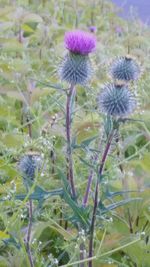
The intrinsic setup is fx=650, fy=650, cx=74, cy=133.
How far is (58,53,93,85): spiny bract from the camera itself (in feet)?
6.34

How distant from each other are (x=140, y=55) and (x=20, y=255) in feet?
6.65

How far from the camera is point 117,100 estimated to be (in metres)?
1.78

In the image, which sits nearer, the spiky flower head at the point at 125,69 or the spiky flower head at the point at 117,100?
the spiky flower head at the point at 117,100

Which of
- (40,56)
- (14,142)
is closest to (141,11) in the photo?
(40,56)

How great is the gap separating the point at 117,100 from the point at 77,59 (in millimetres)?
284

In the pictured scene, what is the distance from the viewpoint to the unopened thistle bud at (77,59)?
6.15ft

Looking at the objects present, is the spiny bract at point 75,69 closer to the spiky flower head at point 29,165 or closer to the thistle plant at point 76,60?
the thistle plant at point 76,60

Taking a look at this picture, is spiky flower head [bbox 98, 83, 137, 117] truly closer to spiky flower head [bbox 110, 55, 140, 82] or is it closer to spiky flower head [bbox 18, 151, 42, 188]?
spiky flower head [bbox 110, 55, 140, 82]

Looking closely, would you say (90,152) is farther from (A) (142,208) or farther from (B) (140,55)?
(B) (140,55)

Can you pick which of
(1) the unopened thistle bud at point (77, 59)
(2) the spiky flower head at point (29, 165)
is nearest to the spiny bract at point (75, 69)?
(1) the unopened thistle bud at point (77, 59)

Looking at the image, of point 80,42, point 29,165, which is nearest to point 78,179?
point 29,165

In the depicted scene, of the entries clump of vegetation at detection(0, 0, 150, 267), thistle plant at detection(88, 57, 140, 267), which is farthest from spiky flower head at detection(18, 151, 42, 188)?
thistle plant at detection(88, 57, 140, 267)

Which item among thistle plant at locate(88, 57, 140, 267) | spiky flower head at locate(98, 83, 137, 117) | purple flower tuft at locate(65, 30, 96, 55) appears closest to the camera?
thistle plant at locate(88, 57, 140, 267)

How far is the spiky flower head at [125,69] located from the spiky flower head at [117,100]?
0.05 meters
